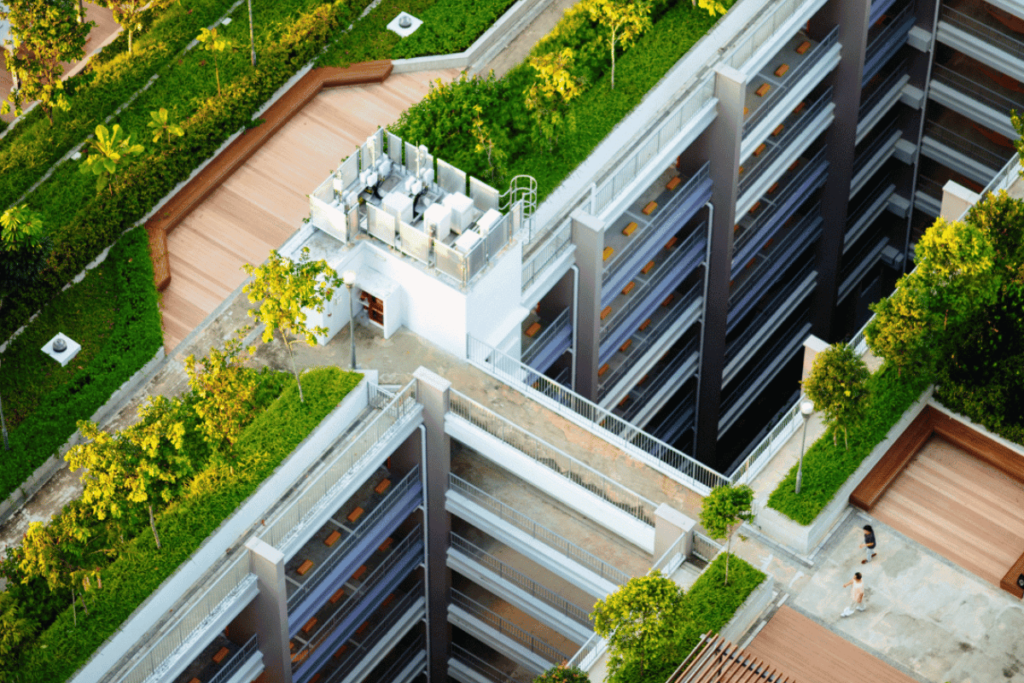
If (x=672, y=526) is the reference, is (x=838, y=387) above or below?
above

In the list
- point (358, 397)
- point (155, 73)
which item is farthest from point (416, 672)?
point (155, 73)

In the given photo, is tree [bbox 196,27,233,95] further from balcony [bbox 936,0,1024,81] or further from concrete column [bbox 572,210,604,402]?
balcony [bbox 936,0,1024,81]

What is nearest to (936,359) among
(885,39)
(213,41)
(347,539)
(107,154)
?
(347,539)

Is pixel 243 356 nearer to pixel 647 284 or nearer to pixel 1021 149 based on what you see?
pixel 647 284

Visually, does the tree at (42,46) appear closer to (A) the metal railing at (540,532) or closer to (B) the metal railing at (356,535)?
(B) the metal railing at (356,535)

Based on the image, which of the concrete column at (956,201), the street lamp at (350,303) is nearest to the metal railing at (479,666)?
the street lamp at (350,303)

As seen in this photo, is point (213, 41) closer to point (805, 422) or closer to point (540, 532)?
point (540, 532)

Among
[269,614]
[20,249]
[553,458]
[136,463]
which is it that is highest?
[553,458]

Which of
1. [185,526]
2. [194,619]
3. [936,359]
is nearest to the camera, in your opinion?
[194,619]
